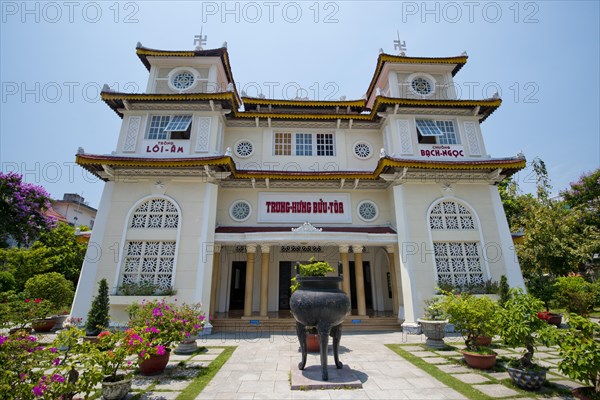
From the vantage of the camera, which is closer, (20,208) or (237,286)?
(237,286)

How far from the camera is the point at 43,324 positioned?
36.5 feet

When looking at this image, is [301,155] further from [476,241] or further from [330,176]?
[476,241]

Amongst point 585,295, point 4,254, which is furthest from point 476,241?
point 4,254

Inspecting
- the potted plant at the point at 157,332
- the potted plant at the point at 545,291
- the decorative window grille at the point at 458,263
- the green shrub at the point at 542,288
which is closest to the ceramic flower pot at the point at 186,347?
the potted plant at the point at 157,332

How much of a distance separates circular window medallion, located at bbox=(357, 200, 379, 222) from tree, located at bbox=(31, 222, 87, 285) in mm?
20094

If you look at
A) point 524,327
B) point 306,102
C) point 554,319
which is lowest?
point 554,319

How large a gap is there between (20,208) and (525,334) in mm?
20996

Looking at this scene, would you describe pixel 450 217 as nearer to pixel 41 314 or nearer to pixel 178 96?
pixel 178 96

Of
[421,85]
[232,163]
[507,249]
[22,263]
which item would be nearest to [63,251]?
[22,263]

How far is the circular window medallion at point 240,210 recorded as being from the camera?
A: 13148 millimetres

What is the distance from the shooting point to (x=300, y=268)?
6668mm

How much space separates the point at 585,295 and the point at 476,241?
455 cm

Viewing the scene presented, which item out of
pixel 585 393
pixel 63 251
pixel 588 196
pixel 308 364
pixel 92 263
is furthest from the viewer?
pixel 588 196

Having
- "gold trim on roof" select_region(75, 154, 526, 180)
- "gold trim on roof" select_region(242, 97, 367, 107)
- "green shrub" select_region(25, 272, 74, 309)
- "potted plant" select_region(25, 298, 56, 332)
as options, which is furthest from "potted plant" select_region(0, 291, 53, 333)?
"gold trim on roof" select_region(242, 97, 367, 107)
